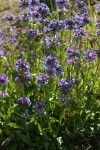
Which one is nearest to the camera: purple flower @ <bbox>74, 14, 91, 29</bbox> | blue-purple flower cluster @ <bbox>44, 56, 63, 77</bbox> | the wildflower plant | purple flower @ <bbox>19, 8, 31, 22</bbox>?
blue-purple flower cluster @ <bbox>44, 56, 63, 77</bbox>

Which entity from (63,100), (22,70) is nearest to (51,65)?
(22,70)

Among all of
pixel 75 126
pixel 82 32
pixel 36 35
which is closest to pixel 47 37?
pixel 36 35

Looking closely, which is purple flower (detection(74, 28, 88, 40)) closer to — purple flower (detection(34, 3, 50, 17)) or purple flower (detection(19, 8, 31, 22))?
purple flower (detection(34, 3, 50, 17))

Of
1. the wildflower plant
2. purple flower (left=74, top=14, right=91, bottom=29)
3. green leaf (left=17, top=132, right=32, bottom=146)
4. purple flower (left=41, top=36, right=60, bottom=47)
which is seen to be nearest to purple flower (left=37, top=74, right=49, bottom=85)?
the wildflower plant

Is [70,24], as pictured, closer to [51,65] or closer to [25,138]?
[51,65]

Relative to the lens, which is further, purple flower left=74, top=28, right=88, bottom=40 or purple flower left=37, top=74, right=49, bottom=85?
purple flower left=74, top=28, right=88, bottom=40

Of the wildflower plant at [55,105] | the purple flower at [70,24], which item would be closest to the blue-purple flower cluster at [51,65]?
the wildflower plant at [55,105]

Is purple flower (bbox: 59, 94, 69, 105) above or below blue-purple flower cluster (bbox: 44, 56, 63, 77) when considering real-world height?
below

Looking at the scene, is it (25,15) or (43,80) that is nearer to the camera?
(43,80)

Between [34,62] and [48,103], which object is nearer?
[48,103]

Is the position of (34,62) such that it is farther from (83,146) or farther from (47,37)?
(83,146)

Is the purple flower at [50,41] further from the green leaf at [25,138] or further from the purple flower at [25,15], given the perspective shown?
the green leaf at [25,138]
